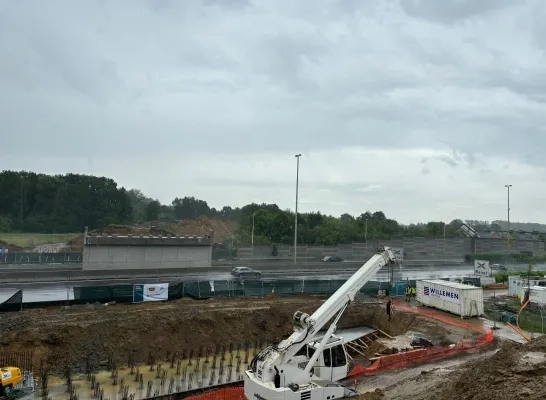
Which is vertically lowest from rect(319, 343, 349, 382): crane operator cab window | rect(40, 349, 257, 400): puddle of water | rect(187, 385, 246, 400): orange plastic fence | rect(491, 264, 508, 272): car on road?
rect(40, 349, 257, 400): puddle of water

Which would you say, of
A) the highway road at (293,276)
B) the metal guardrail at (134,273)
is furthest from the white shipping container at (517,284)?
the metal guardrail at (134,273)

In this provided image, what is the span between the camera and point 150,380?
68.6 feet

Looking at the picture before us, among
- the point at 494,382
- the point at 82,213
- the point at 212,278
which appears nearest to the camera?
the point at 494,382

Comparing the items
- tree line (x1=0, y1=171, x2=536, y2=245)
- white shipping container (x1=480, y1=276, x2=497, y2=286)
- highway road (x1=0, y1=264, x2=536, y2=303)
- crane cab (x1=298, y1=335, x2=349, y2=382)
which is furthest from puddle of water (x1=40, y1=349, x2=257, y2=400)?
tree line (x1=0, y1=171, x2=536, y2=245)

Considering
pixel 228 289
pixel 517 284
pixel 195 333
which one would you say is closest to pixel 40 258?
pixel 228 289

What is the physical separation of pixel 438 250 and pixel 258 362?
214 feet

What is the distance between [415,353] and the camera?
2191 centimetres

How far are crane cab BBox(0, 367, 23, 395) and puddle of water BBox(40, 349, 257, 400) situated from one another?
4.22ft

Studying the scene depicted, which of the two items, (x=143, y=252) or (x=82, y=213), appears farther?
(x=82, y=213)

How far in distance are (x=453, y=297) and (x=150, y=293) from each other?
19964 millimetres

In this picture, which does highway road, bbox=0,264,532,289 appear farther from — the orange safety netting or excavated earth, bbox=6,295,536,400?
the orange safety netting

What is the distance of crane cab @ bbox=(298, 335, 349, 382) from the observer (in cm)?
1658

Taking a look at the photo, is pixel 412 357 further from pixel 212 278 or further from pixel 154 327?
pixel 212 278

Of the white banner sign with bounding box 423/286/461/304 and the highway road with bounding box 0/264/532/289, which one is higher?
the white banner sign with bounding box 423/286/461/304
